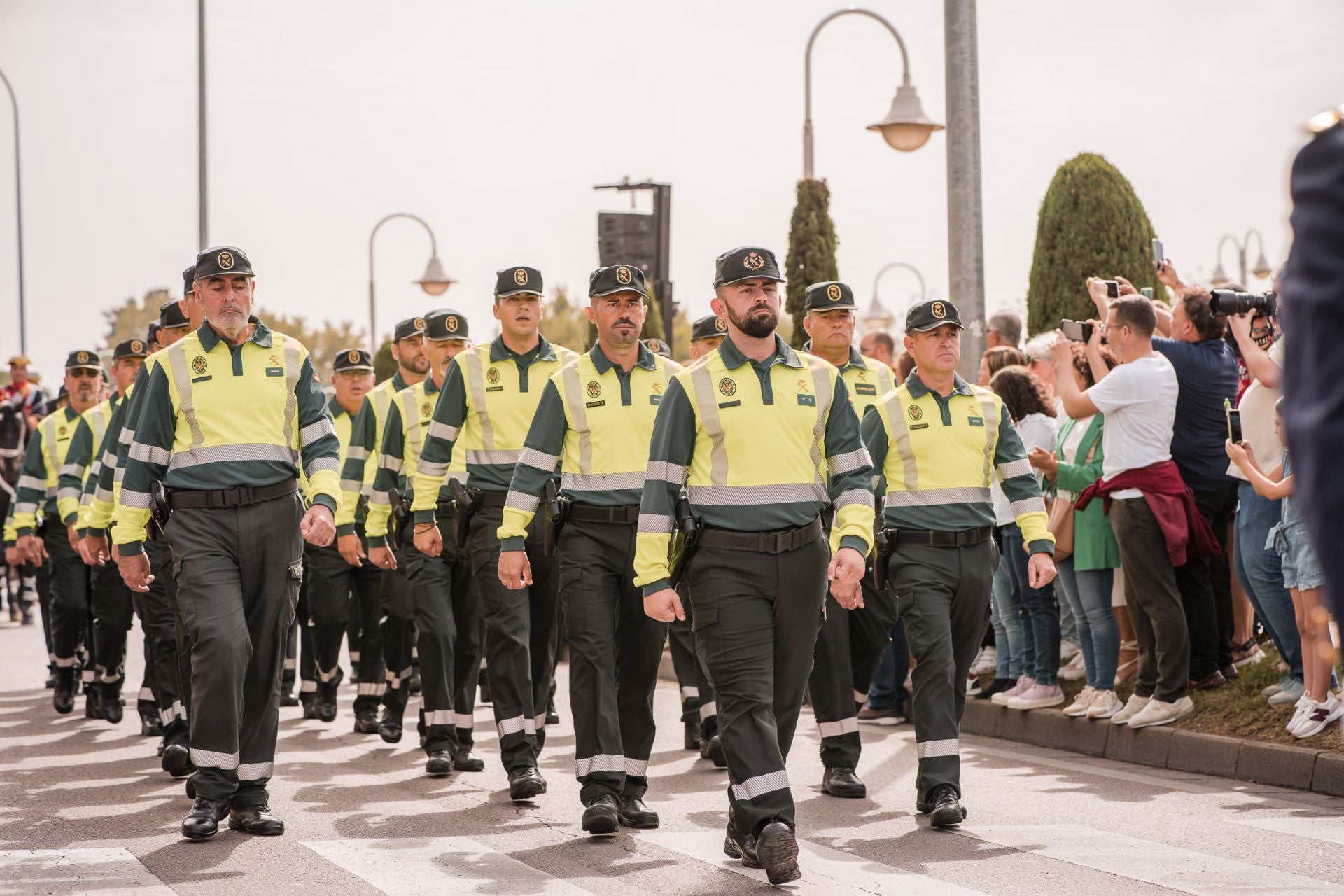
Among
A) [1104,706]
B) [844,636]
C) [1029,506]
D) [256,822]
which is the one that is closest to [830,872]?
[844,636]

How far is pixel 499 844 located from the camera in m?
6.86

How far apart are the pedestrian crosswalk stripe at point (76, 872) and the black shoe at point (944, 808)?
308 centimetres

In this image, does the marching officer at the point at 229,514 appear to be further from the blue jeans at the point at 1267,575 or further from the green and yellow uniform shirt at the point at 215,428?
the blue jeans at the point at 1267,575

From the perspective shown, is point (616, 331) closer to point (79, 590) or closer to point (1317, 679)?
point (1317, 679)

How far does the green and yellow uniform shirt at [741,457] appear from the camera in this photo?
6.35 metres

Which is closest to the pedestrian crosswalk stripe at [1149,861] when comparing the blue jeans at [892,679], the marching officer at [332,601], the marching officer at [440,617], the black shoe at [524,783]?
the black shoe at [524,783]

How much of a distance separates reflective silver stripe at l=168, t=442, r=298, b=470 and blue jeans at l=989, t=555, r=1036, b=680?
520 cm

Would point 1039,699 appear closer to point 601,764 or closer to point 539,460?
point 601,764

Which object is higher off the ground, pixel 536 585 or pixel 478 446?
pixel 478 446

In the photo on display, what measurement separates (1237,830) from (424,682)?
4.23 metres

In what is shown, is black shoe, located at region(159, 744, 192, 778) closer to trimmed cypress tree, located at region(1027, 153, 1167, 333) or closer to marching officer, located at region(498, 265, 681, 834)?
marching officer, located at region(498, 265, 681, 834)

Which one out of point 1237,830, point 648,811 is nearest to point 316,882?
point 648,811

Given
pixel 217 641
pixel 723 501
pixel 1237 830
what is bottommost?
pixel 1237 830

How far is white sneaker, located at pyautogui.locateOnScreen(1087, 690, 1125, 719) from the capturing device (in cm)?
962
